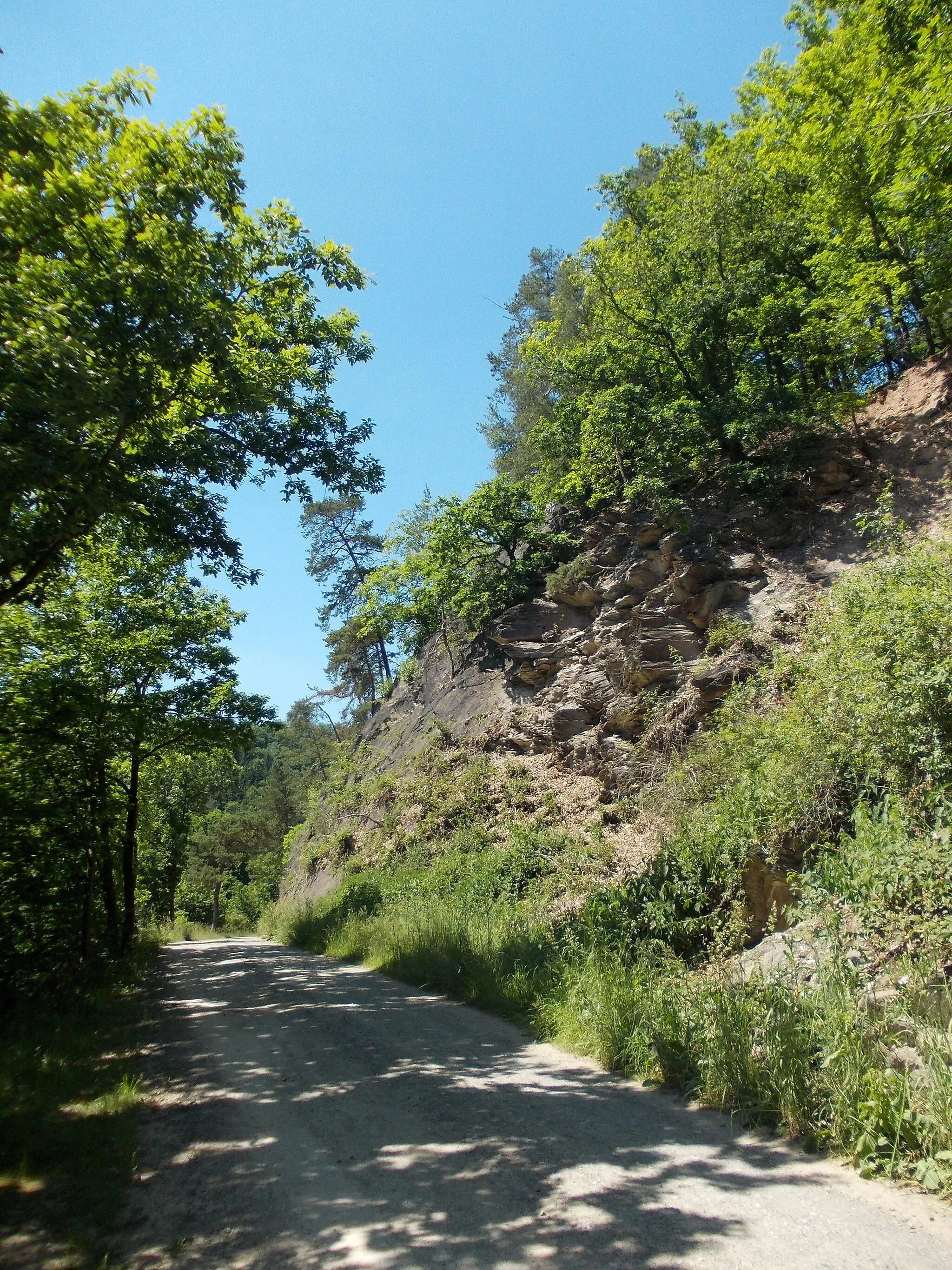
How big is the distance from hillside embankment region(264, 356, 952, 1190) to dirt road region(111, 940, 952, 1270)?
1.56 ft

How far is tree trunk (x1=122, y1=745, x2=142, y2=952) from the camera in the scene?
613 inches

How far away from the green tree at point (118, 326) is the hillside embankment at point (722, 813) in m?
6.48

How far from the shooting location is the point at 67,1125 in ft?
17.5

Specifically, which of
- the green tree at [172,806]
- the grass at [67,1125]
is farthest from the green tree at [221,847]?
the grass at [67,1125]

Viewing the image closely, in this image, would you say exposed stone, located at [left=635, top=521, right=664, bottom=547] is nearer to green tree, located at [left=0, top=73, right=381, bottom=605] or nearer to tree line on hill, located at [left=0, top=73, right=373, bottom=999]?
tree line on hill, located at [left=0, top=73, right=373, bottom=999]

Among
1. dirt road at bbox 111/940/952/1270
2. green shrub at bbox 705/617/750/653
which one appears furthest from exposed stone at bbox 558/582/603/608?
dirt road at bbox 111/940/952/1270

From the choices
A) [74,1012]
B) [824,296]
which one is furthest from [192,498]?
[824,296]

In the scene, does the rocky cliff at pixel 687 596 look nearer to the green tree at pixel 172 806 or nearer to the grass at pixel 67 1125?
the green tree at pixel 172 806

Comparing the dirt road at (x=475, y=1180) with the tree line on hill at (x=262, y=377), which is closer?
the dirt road at (x=475, y=1180)

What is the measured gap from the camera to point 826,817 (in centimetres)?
747

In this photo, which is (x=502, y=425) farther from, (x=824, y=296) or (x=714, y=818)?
(x=714, y=818)

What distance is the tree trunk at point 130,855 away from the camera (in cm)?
1557

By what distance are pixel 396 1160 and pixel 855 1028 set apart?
2949 millimetres

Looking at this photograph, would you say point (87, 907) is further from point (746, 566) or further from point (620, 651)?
point (746, 566)
